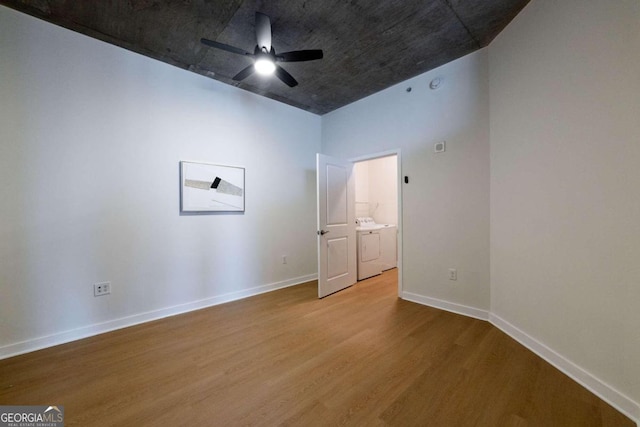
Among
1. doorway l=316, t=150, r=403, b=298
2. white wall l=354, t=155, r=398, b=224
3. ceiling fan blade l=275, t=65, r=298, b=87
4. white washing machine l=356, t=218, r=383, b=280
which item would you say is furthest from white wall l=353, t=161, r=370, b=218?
ceiling fan blade l=275, t=65, r=298, b=87

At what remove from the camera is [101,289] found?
2.28m

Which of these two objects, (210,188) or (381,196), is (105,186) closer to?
(210,188)

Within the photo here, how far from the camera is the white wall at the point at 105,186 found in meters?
1.95

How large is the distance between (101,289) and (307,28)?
319 centimetres

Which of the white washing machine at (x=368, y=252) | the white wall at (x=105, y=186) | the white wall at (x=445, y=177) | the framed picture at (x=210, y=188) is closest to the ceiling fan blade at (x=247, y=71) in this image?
the white wall at (x=105, y=186)

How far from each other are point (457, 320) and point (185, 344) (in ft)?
8.81

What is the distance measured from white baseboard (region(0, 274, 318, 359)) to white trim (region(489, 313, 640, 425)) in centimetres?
284

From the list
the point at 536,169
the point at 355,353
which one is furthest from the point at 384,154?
the point at 355,353

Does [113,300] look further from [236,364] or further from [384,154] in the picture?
[384,154]

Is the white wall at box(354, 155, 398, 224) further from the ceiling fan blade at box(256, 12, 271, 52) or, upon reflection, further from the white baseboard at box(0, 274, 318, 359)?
the ceiling fan blade at box(256, 12, 271, 52)

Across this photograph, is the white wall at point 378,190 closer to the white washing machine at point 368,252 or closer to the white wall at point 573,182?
the white washing machine at point 368,252

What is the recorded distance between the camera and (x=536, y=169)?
75.0 inches

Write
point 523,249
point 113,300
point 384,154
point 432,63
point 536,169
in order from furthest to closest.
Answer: point 384,154 → point 432,63 → point 113,300 → point 523,249 → point 536,169

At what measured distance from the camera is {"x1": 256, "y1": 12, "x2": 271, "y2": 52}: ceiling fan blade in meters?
1.96
